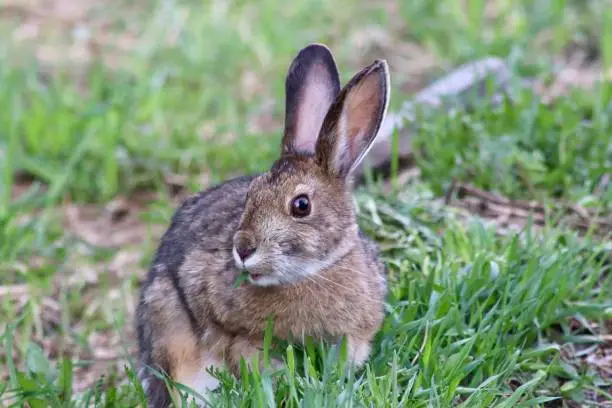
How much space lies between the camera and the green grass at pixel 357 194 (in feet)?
12.8

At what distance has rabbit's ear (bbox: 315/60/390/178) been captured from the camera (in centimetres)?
364

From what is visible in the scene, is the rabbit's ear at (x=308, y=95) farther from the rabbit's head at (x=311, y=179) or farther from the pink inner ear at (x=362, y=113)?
the pink inner ear at (x=362, y=113)

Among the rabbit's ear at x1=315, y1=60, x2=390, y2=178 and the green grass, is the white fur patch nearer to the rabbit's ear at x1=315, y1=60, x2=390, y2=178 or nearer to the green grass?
the green grass

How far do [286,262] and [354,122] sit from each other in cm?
60

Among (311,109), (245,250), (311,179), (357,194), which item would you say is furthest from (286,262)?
(357,194)

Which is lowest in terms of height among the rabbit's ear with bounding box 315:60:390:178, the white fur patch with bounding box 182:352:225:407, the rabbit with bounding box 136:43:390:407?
the white fur patch with bounding box 182:352:225:407

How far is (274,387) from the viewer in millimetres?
3561

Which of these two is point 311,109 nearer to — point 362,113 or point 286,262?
point 362,113

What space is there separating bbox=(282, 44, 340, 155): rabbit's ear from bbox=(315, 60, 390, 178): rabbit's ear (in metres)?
0.14

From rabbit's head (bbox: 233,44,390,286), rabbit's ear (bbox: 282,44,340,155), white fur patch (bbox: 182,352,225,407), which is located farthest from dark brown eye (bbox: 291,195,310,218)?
white fur patch (bbox: 182,352,225,407)

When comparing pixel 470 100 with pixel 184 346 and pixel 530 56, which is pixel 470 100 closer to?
pixel 530 56

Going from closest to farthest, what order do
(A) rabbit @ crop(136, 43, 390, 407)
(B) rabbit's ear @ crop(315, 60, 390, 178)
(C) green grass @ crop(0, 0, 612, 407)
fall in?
(A) rabbit @ crop(136, 43, 390, 407), (B) rabbit's ear @ crop(315, 60, 390, 178), (C) green grass @ crop(0, 0, 612, 407)

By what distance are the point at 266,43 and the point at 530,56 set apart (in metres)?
1.71

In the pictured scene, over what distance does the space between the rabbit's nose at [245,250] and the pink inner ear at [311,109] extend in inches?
24.5
